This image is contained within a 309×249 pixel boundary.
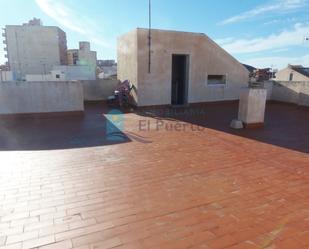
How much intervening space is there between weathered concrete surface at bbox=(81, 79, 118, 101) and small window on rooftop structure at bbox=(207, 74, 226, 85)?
430 centimetres

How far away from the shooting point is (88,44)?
161ft

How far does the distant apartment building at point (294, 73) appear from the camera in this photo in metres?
23.6

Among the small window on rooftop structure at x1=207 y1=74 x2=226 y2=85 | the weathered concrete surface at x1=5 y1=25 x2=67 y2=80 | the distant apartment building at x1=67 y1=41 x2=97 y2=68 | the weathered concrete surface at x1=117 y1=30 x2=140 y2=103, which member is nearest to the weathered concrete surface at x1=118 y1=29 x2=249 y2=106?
the weathered concrete surface at x1=117 y1=30 x2=140 y2=103

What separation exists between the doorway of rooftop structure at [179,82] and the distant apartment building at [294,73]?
18657mm

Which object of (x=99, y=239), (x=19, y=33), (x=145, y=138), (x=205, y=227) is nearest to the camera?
(x=99, y=239)

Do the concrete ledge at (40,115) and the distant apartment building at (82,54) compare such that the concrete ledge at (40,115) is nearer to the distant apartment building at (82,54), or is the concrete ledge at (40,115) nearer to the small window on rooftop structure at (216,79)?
the small window on rooftop structure at (216,79)

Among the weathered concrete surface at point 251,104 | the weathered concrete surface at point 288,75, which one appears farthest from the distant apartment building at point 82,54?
the weathered concrete surface at point 251,104

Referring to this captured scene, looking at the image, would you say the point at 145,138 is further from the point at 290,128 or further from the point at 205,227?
the point at 290,128

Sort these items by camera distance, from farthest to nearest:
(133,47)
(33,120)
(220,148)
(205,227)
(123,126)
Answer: (133,47), (33,120), (123,126), (220,148), (205,227)

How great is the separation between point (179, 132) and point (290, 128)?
3.18 meters

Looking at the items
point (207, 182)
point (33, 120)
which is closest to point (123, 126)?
point (33, 120)

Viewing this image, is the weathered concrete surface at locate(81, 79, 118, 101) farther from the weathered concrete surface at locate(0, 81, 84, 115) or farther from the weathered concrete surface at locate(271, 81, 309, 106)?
the weathered concrete surface at locate(271, 81, 309, 106)

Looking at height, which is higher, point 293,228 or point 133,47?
point 133,47

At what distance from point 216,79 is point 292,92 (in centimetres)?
366
